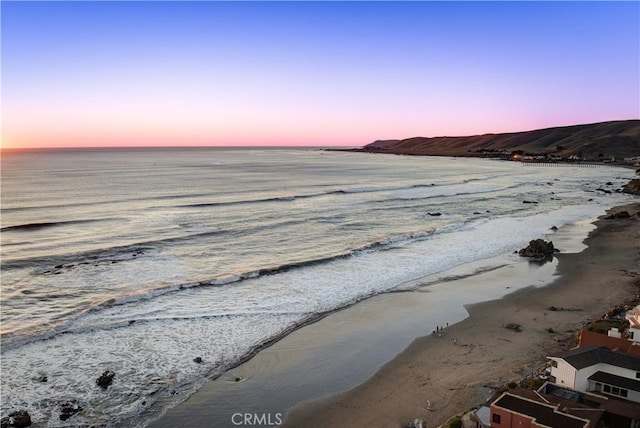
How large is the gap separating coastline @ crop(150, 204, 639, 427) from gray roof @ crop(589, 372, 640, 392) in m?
3.63

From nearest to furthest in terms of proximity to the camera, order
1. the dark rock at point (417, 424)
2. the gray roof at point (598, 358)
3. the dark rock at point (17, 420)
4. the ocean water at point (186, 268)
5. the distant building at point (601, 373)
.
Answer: the dark rock at point (417, 424), the dark rock at point (17, 420), the distant building at point (601, 373), the gray roof at point (598, 358), the ocean water at point (186, 268)

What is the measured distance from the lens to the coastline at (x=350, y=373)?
17922mm

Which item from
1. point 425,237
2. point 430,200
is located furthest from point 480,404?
point 430,200

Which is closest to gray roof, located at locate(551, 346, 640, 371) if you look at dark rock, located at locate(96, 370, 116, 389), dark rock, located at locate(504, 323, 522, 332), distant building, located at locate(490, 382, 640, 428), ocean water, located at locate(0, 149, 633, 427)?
distant building, located at locate(490, 382, 640, 428)

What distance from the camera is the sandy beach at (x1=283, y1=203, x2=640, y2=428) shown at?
1798cm

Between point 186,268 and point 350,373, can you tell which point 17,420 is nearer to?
point 350,373

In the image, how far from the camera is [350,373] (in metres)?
21.1

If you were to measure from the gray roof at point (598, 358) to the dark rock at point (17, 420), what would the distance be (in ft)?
64.5

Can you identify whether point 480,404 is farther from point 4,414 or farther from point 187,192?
point 187,192

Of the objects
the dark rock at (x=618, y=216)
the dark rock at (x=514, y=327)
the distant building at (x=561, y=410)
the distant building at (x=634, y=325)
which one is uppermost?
the dark rock at (x=618, y=216)

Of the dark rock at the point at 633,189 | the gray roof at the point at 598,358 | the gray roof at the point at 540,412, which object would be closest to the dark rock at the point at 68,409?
the gray roof at the point at 540,412

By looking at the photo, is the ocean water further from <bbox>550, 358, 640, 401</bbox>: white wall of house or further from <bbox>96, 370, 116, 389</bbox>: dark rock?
<bbox>550, 358, 640, 401</bbox>: white wall of house

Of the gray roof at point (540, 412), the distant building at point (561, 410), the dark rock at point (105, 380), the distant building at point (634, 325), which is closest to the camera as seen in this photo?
the gray roof at point (540, 412)

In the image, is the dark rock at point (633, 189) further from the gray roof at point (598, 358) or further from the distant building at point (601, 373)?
the distant building at point (601, 373)
